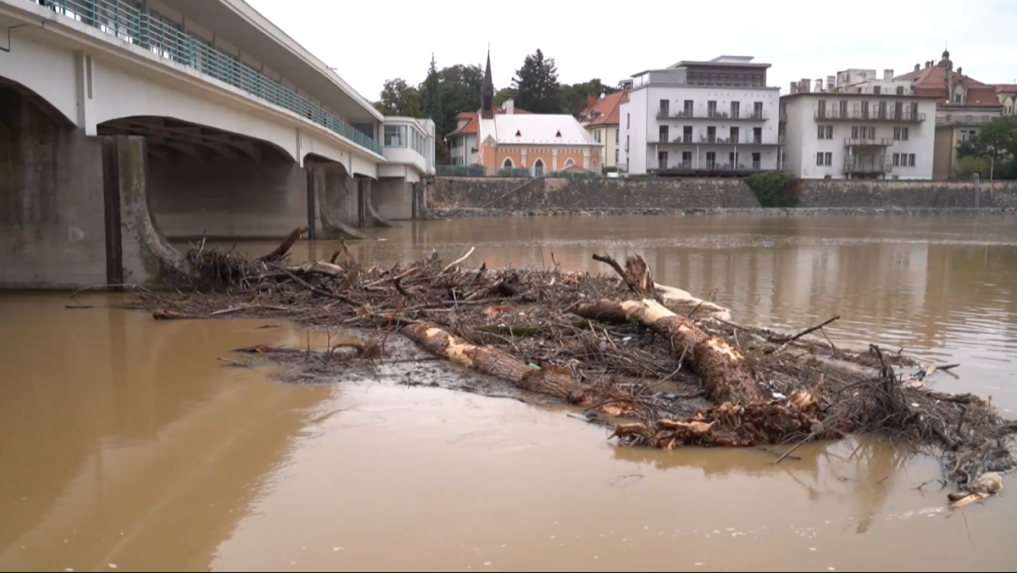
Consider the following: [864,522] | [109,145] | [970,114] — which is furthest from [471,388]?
[970,114]

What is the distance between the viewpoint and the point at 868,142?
80.8 m

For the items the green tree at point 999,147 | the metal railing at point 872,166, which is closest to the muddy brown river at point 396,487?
the metal railing at point 872,166

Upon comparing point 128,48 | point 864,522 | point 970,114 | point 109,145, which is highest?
point 970,114

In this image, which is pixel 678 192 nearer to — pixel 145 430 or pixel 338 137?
pixel 338 137

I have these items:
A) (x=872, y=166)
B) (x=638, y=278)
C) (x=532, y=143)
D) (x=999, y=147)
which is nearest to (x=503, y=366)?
(x=638, y=278)

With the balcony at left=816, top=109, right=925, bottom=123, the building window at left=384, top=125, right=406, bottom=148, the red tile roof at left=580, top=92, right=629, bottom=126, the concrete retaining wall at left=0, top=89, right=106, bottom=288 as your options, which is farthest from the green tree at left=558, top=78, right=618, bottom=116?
the concrete retaining wall at left=0, top=89, right=106, bottom=288

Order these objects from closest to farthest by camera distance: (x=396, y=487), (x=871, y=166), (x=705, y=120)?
(x=396, y=487) < (x=705, y=120) < (x=871, y=166)

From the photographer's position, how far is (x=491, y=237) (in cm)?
3866

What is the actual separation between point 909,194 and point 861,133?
27.7 ft

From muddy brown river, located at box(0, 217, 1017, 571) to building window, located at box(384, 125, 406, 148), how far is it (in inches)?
1691

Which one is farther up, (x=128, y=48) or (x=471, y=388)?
(x=128, y=48)

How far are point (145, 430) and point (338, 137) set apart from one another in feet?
99.8

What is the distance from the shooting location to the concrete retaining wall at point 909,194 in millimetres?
74438

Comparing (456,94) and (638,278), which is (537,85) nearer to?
(456,94)
